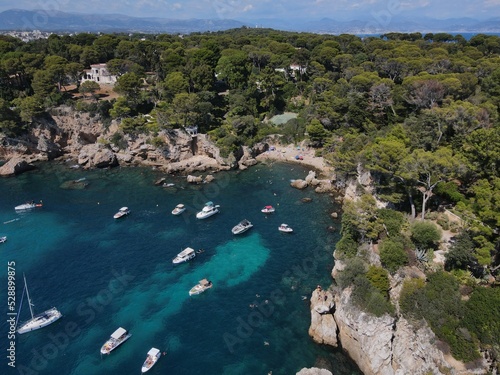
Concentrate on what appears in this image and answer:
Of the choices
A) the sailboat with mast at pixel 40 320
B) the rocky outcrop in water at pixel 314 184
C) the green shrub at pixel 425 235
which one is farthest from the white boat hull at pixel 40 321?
the rocky outcrop in water at pixel 314 184

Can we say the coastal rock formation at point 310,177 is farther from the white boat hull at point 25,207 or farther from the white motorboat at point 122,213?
the white boat hull at point 25,207

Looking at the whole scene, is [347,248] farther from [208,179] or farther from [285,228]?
[208,179]

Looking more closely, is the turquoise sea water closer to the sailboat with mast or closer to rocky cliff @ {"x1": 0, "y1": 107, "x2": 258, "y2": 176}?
the sailboat with mast

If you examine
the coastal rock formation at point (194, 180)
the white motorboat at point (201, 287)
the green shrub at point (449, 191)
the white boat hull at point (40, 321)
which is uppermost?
the green shrub at point (449, 191)

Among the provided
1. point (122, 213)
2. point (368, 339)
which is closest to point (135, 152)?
point (122, 213)

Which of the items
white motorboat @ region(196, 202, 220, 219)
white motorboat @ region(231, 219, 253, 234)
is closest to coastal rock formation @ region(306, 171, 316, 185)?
white motorboat @ region(231, 219, 253, 234)

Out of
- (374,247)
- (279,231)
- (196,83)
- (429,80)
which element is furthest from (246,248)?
(196,83)
